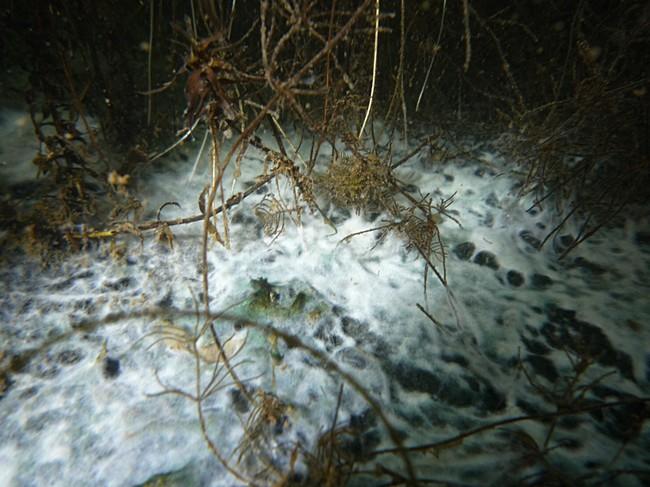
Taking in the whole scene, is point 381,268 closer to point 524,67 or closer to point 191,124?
point 191,124

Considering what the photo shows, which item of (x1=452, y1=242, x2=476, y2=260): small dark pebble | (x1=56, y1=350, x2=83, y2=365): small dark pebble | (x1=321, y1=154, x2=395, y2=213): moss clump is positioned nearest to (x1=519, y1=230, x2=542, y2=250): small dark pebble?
(x1=452, y1=242, x2=476, y2=260): small dark pebble

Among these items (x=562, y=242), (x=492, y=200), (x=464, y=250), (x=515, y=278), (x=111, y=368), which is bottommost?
(x=515, y=278)

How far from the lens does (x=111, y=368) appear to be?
1.93 metres

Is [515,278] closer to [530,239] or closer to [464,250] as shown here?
[464,250]

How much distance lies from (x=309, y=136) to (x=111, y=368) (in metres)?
3.42

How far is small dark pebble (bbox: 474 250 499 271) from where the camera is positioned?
111 inches

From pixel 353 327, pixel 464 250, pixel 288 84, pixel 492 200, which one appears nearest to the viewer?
pixel 288 84

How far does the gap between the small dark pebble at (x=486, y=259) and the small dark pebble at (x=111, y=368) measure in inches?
115

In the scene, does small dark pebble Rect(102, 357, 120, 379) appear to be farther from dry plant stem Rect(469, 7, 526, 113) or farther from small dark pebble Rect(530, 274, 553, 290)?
dry plant stem Rect(469, 7, 526, 113)

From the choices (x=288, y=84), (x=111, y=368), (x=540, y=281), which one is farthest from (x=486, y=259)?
(x=111, y=368)

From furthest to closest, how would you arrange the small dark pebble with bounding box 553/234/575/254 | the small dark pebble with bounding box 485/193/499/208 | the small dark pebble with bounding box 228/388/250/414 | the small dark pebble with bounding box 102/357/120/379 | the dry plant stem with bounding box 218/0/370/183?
the small dark pebble with bounding box 485/193/499/208
the small dark pebble with bounding box 553/234/575/254
the small dark pebble with bounding box 102/357/120/379
the small dark pebble with bounding box 228/388/250/414
the dry plant stem with bounding box 218/0/370/183

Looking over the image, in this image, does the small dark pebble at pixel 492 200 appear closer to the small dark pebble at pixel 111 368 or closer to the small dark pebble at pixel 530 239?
the small dark pebble at pixel 530 239

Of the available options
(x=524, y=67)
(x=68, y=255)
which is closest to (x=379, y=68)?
(x=524, y=67)

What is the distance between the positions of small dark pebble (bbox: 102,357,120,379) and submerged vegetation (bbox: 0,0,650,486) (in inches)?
9.8
